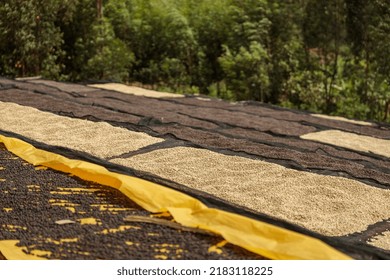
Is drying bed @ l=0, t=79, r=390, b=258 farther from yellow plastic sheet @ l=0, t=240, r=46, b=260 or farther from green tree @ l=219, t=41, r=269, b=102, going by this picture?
green tree @ l=219, t=41, r=269, b=102

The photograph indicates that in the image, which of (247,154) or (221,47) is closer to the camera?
(247,154)

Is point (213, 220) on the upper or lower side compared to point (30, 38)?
lower

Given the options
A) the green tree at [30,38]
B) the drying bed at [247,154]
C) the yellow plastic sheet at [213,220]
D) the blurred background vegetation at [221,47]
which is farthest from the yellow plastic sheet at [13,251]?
the green tree at [30,38]

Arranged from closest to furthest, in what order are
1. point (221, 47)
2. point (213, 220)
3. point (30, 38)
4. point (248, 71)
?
A: point (213, 220) < point (30, 38) < point (248, 71) < point (221, 47)

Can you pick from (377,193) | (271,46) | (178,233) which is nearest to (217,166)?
(377,193)

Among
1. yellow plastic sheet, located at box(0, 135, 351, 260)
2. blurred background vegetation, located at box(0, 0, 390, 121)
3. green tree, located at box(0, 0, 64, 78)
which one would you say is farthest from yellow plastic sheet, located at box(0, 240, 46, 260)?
green tree, located at box(0, 0, 64, 78)

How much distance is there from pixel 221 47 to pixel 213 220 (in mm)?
7145

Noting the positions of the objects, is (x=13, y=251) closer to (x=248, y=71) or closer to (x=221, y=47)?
(x=248, y=71)

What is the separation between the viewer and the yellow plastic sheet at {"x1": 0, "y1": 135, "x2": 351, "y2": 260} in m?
2.07

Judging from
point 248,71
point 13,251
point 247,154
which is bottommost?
point 13,251

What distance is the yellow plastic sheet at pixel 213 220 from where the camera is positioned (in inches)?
81.4

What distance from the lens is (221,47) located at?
30.3ft

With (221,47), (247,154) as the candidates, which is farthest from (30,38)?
(247,154)

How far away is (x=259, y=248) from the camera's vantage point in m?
2.10
